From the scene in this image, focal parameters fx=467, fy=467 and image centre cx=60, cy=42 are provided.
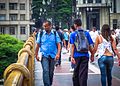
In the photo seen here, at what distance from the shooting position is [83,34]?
10648mm

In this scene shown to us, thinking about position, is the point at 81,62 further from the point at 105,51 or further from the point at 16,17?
the point at 16,17

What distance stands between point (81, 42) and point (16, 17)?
9238 centimetres

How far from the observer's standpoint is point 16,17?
102m

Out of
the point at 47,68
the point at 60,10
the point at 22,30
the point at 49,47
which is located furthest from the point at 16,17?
the point at 47,68

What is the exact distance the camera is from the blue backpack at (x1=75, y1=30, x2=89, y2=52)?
1052cm

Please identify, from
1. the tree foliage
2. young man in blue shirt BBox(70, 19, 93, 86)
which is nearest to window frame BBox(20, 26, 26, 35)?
the tree foliage

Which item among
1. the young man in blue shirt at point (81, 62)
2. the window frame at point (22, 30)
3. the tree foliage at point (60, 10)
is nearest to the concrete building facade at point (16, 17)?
the window frame at point (22, 30)

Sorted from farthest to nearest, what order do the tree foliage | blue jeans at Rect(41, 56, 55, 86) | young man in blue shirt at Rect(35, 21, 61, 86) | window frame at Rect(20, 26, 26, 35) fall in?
the tree foliage, window frame at Rect(20, 26, 26, 35), young man in blue shirt at Rect(35, 21, 61, 86), blue jeans at Rect(41, 56, 55, 86)

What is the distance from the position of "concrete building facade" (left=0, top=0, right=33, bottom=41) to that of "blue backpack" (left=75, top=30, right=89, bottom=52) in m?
89.1

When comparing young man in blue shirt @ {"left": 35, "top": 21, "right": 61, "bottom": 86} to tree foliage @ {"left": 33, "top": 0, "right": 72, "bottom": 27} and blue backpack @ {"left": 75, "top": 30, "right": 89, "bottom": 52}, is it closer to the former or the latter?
blue backpack @ {"left": 75, "top": 30, "right": 89, "bottom": 52}

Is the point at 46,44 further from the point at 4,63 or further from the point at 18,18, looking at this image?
the point at 18,18

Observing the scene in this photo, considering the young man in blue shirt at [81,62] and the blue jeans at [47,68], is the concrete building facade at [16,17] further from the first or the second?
the young man in blue shirt at [81,62]

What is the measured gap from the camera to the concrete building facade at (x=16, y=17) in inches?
3957

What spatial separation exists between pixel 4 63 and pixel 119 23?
2296 inches
